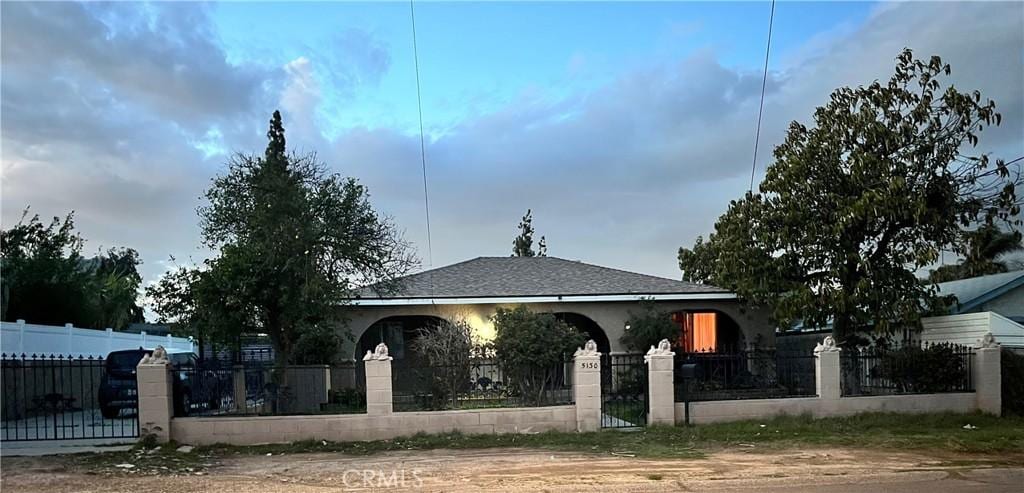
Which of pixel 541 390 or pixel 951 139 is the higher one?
pixel 951 139

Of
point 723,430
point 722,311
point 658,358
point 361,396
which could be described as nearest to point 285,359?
point 361,396

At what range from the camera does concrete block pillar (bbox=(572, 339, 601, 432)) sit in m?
15.3

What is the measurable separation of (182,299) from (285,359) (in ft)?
8.31

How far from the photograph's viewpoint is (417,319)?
2398cm

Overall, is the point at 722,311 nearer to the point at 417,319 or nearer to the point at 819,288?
the point at 819,288

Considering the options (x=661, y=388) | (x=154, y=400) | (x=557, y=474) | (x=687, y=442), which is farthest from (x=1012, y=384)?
(x=154, y=400)

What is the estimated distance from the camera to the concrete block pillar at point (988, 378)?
17.0 meters

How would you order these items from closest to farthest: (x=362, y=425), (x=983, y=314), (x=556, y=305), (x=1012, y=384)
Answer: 1. (x=362, y=425)
2. (x=1012, y=384)
3. (x=983, y=314)
4. (x=556, y=305)

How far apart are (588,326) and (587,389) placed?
10004 mm

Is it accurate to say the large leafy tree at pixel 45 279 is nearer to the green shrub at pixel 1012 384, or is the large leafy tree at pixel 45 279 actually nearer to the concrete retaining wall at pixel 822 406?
the concrete retaining wall at pixel 822 406

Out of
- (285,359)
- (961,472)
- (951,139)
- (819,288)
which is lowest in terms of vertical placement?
(961,472)

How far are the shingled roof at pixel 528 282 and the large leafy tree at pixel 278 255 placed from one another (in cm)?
293

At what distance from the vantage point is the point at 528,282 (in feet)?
79.2

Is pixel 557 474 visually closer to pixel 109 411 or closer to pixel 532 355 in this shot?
pixel 532 355
